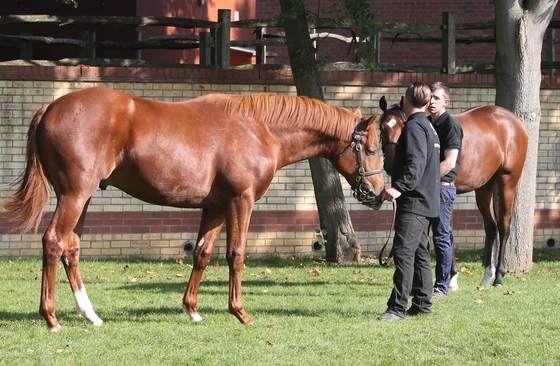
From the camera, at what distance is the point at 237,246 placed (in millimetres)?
7422

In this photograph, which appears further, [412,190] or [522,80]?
[522,80]

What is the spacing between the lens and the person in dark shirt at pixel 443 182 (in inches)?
339

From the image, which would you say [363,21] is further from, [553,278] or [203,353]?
[203,353]

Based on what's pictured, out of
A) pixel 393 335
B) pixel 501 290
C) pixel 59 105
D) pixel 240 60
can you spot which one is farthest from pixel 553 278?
pixel 240 60

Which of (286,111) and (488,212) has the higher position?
(286,111)

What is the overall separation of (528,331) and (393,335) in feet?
3.84

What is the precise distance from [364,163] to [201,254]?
1.68m

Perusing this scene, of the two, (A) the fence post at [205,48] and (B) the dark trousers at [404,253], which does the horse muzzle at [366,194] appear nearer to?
(B) the dark trousers at [404,253]

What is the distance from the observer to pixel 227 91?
12922mm

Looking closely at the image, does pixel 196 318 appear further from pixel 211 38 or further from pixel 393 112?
pixel 211 38

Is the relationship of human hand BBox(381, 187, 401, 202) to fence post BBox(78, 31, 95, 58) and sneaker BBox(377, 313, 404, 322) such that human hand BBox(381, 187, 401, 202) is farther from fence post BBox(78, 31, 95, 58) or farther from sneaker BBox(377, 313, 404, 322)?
fence post BBox(78, 31, 95, 58)

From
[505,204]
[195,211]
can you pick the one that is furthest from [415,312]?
[195,211]

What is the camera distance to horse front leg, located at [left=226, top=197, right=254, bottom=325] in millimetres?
7348

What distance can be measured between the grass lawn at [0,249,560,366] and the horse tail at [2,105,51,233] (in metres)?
0.93
